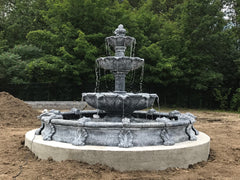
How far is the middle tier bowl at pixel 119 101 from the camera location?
6.69 metres

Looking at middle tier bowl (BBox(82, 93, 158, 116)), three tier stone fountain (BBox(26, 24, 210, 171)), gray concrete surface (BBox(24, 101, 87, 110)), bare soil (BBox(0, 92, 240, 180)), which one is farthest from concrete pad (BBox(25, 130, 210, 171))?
gray concrete surface (BBox(24, 101, 87, 110))

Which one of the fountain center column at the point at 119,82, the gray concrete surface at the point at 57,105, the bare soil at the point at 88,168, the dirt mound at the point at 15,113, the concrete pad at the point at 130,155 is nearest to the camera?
the bare soil at the point at 88,168

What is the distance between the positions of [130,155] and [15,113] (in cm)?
1008

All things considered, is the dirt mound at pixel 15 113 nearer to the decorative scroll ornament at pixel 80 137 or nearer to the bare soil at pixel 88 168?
the bare soil at pixel 88 168

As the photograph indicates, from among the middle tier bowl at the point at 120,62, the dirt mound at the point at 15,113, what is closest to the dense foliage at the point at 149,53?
the dirt mound at the point at 15,113

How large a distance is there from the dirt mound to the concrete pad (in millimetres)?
→ 7216

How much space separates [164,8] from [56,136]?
29.9 meters

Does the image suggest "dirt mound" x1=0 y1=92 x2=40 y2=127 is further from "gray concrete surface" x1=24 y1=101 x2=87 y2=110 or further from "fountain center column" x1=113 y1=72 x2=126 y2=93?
"fountain center column" x1=113 y1=72 x2=126 y2=93

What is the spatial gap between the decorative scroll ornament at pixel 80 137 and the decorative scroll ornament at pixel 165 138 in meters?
1.67

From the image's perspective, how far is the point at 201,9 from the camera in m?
21.6

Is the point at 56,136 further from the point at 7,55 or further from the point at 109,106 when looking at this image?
the point at 7,55

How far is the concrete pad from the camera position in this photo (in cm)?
495

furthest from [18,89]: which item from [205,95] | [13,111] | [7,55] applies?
[205,95]

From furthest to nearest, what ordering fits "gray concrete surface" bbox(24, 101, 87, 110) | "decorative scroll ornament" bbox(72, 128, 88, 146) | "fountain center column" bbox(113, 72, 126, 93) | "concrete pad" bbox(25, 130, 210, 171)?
"gray concrete surface" bbox(24, 101, 87, 110) < "fountain center column" bbox(113, 72, 126, 93) < "decorative scroll ornament" bbox(72, 128, 88, 146) < "concrete pad" bbox(25, 130, 210, 171)
